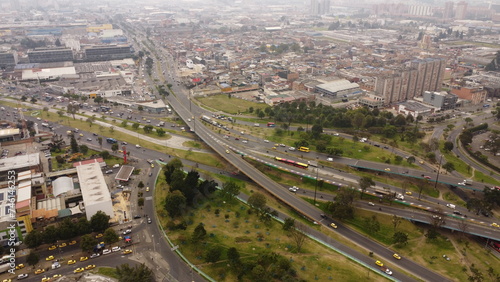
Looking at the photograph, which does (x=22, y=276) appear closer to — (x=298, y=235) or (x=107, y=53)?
(x=298, y=235)

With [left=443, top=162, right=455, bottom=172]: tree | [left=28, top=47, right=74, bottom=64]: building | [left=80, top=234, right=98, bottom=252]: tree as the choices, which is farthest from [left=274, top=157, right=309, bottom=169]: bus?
[left=28, top=47, right=74, bottom=64]: building

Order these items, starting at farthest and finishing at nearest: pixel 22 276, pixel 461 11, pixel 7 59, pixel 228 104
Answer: pixel 461 11 → pixel 7 59 → pixel 228 104 → pixel 22 276

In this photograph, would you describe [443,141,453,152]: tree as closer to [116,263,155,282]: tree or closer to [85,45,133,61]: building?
[116,263,155,282]: tree

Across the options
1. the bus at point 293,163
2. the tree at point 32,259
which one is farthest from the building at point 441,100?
the tree at point 32,259

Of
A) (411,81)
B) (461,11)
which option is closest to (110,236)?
(411,81)

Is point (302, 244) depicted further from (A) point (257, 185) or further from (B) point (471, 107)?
(B) point (471, 107)

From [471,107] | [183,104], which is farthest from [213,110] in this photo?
[471,107]
